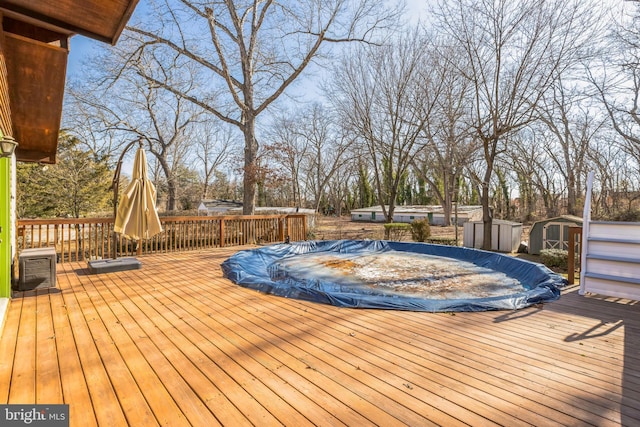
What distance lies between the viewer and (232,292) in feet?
14.0

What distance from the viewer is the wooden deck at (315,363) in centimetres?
179

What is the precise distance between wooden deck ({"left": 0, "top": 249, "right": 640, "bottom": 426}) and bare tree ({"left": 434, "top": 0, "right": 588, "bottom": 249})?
6462 mm

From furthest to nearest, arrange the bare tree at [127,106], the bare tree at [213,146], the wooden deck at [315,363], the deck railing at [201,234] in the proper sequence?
the bare tree at [213,146]
the bare tree at [127,106]
the deck railing at [201,234]
the wooden deck at [315,363]

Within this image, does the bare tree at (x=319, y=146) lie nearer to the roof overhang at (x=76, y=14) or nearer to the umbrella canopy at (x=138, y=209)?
the umbrella canopy at (x=138, y=209)

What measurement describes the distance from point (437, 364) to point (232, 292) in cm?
281

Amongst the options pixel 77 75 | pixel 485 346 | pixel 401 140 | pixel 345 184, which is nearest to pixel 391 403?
pixel 485 346

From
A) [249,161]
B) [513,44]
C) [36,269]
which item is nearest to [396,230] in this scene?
[249,161]

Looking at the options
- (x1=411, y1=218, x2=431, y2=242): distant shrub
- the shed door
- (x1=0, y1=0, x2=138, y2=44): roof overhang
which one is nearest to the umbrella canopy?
(x1=0, y1=0, x2=138, y2=44): roof overhang

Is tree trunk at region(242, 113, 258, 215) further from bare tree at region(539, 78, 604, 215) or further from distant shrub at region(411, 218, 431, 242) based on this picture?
bare tree at region(539, 78, 604, 215)

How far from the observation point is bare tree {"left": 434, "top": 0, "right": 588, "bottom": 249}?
7.88 metres

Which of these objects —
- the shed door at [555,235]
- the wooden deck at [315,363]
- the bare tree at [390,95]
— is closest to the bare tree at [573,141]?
the shed door at [555,235]

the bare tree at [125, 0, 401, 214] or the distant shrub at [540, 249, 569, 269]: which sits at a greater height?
the bare tree at [125, 0, 401, 214]

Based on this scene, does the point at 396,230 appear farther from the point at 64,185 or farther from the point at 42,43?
the point at 64,185

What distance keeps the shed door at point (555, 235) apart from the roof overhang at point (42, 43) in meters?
13.0
